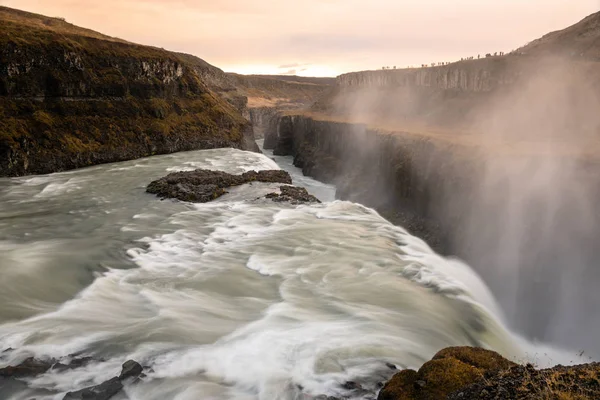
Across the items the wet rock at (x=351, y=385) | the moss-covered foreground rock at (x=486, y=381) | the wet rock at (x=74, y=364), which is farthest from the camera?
the wet rock at (x=74, y=364)

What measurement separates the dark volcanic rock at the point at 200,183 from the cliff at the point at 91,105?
45.4ft

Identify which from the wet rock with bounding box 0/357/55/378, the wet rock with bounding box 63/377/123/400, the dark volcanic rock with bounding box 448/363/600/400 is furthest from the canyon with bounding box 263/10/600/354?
the wet rock with bounding box 0/357/55/378

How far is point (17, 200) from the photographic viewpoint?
25609 millimetres

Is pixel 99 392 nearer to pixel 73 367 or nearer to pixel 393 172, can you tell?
pixel 73 367

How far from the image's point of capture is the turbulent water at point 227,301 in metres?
8.97

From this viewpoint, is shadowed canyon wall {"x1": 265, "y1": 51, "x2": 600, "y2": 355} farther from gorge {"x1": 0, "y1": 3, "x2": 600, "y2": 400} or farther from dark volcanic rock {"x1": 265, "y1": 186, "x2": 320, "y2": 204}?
dark volcanic rock {"x1": 265, "y1": 186, "x2": 320, "y2": 204}

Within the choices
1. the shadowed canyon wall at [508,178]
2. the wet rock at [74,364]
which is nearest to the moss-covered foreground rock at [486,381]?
the wet rock at [74,364]

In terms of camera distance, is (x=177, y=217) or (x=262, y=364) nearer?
(x=262, y=364)

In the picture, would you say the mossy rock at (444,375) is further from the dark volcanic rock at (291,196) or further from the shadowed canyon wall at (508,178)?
the dark volcanic rock at (291,196)

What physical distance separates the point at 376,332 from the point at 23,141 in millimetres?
35188

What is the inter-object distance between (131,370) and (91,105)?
4115 cm

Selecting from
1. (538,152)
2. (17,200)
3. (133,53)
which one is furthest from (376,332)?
(133,53)

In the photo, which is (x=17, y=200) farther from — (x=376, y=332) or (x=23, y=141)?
(x=376, y=332)

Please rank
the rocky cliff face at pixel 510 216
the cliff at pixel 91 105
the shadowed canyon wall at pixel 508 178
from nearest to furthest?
the rocky cliff face at pixel 510 216 → the shadowed canyon wall at pixel 508 178 → the cliff at pixel 91 105
